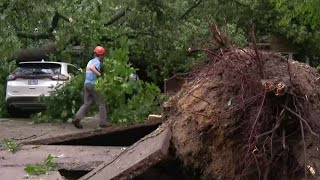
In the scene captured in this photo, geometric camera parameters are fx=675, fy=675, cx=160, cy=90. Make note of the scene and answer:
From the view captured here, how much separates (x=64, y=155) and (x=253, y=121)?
4.27 metres

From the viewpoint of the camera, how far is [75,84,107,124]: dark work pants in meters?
14.1

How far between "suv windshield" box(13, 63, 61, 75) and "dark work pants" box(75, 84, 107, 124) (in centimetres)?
438

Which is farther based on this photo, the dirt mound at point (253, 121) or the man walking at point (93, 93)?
the man walking at point (93, 93)

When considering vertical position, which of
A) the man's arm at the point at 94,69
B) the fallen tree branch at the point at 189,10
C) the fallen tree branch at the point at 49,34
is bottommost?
the man's arm at the point at 94,69

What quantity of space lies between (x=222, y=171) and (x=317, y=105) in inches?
37.7

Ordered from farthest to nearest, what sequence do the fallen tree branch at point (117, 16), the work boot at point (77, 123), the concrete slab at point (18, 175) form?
1. the fallen tree branch at point (117, 16)
2. the work boot at point (77, 123)
3. the concrete slab at point (18, 175)

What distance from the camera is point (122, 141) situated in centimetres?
1007

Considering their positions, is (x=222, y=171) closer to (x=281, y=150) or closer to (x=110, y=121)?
(x=281, y=150)

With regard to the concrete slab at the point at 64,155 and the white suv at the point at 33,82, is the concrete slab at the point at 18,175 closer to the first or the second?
→ the concrete slab at the point at 64,155

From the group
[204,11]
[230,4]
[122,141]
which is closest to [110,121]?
[122,141]

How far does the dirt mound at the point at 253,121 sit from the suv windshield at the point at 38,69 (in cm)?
1282

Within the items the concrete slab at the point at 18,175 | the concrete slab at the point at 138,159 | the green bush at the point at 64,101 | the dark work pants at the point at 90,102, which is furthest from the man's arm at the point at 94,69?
the concrete slab at the point at 138,159

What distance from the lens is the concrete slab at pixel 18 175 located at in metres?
7.81

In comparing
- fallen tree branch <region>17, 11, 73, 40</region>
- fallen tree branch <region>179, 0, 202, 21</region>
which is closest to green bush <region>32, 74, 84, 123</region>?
fallen tree branch <region>17, 11, 73, 40</region>
